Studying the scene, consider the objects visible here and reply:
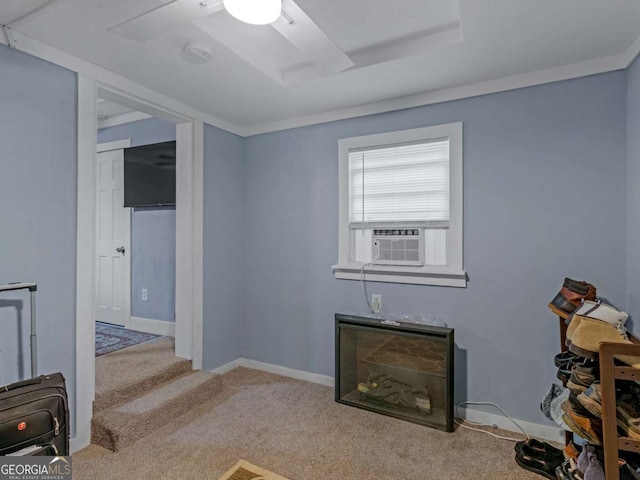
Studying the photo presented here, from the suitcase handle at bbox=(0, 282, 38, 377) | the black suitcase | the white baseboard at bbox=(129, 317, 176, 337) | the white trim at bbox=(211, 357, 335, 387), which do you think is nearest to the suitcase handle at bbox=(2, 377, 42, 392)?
the black suitcase

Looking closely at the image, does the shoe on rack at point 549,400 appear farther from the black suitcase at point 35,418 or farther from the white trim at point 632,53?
the black suitcase at point 35,418

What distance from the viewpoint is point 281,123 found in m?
3.37

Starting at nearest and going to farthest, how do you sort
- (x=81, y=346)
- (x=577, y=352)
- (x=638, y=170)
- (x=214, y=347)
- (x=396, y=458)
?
(x=577, y=352)
(x=638, y=170)
(x=396, y=458)
(x=81, y=346)
(x=214, y=347)

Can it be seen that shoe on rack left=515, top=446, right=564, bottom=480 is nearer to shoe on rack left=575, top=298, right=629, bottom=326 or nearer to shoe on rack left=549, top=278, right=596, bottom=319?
shoe on rack left=549, top=278, right=596, bottom=319

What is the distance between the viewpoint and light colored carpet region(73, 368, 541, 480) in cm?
200

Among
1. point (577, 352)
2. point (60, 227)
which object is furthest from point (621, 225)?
point (60, 227)

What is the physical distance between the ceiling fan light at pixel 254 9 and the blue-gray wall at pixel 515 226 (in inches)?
62.1

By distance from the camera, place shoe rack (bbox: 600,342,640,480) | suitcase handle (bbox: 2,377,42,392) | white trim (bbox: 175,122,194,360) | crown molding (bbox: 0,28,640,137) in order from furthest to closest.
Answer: white trim (bbox: 175,122,194,360), crown molding (bbox: 0,28,640,137), suitcase handle (bbox: 2,377,42,392), shoe rack (bbox: 600,342,640,480)

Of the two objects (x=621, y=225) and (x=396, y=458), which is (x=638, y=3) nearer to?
(x=621, y=225)

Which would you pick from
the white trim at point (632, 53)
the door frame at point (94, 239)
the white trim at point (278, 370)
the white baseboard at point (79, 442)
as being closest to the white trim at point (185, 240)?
the door frame at point (94, 239)

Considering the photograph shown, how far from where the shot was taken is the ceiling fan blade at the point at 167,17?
4.95 feet

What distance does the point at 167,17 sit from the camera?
1577 millimetres

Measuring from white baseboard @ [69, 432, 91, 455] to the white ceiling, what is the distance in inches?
89.5

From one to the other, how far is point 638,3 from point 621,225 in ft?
3.79
